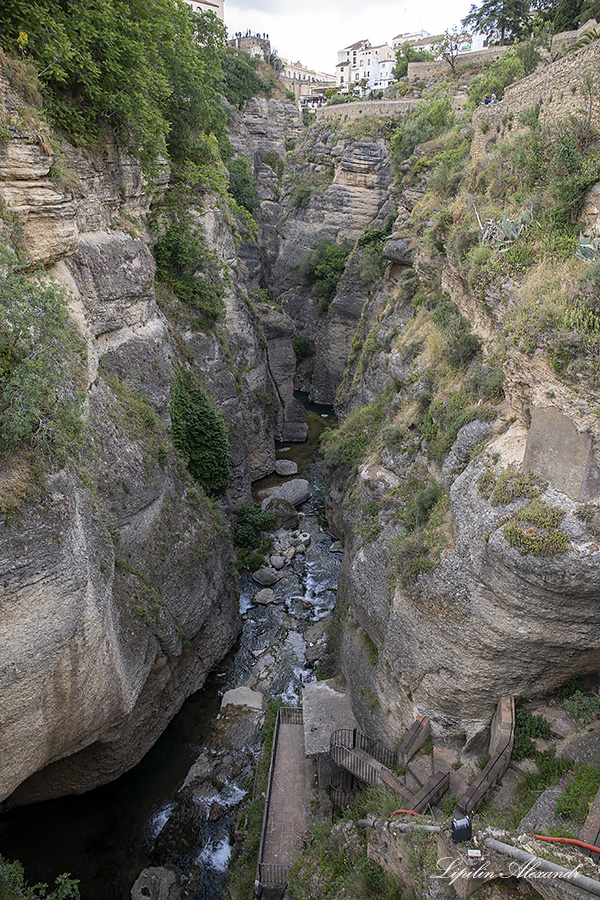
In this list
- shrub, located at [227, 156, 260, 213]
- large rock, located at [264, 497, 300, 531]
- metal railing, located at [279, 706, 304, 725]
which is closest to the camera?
metal railing, located at [279, 706, 304, 725]

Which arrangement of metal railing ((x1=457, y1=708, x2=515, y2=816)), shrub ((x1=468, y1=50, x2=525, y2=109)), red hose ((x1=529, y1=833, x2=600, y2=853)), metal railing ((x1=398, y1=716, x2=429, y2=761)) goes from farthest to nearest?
shrub ((x1=468, y1=50, x2=525, y2=109)) < metal railing ((x1=398, y1=716, x2=429, y2=761)) < metal railing ((x1=457, y1=708, x2=515, y2=816)) < red hose ((x1=529, y1=833, x2=600, y2=853))

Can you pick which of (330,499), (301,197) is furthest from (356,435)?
(301,197)

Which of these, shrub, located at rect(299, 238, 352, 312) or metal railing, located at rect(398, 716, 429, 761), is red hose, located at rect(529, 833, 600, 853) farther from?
shrub, located at rect(299, 238, 352, 312)

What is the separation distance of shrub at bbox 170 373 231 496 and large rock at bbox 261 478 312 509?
26.5ft

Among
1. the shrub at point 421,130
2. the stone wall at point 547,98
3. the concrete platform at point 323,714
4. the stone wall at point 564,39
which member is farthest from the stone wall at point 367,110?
the concrete platform at point 323,714

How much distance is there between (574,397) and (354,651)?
9.54 metres

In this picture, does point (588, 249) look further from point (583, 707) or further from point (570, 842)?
point (570, 842)

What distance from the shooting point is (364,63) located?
83.1m

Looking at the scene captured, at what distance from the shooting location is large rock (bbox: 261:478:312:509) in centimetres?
2940

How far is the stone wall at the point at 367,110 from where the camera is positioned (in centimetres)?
4278

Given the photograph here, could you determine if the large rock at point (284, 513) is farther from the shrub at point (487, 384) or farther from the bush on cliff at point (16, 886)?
the bush on cliff at point (16, 886)

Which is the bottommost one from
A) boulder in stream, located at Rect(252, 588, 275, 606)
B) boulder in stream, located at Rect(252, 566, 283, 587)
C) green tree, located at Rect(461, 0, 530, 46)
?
boulder in stream, located at Rect(252, 588, 275, 606)

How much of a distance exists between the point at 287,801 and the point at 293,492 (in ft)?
58.0

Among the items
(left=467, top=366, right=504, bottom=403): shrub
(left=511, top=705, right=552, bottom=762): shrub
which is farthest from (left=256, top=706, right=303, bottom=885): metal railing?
(left=467, top=366, right=504, bottom=403): shrub
